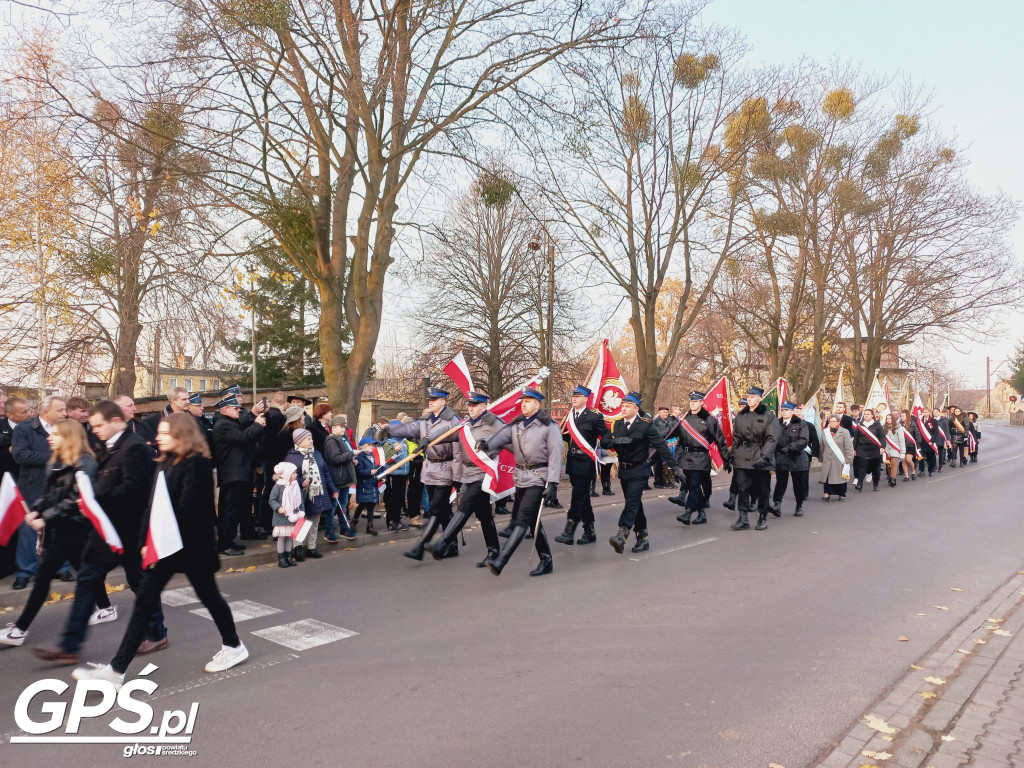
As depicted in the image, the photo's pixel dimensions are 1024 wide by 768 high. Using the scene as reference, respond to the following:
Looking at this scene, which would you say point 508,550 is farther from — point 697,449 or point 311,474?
point 697,449

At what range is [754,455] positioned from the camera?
36.0ft

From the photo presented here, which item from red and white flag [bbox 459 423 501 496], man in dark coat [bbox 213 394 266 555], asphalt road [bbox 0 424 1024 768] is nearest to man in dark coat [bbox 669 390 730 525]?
asphalt road [bbox 0 424 1024 768]

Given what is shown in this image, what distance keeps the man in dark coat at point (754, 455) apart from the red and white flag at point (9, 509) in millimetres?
8872

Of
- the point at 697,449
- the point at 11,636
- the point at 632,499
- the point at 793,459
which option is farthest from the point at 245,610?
the point at 793,459

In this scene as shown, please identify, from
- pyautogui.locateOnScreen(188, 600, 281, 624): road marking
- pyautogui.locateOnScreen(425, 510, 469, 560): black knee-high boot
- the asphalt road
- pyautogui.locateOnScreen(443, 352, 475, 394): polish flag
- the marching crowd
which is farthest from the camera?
pyautogui.locateOnScreen(443, 352, 475, 394): polish flag

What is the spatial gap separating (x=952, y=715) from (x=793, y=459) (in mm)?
9508

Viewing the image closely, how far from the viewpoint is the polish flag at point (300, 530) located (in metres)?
8.53

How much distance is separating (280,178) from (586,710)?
11.3 meters

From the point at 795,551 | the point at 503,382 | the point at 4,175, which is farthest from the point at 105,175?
the point at 503,382

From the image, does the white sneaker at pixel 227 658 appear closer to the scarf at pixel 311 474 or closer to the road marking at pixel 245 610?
the road marking at pixel 245 610

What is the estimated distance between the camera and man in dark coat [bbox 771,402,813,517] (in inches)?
502

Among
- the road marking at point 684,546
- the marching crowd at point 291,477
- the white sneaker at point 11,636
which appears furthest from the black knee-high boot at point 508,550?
the white sneaker at point 11,636

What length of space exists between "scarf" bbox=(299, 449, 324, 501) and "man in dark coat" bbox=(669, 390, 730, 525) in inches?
216

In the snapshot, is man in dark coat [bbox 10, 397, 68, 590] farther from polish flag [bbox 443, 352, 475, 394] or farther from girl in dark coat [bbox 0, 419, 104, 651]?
polish flag [bbox 443, 352, 475, 394]
